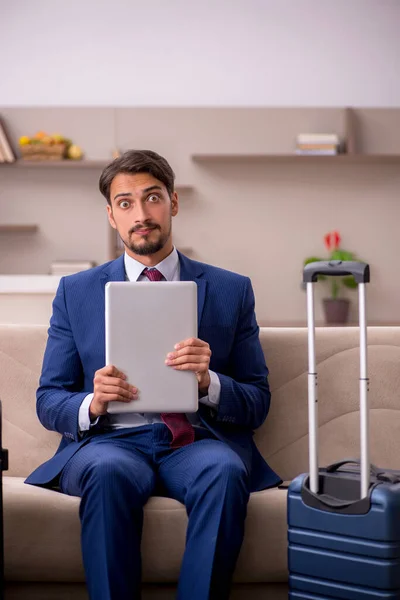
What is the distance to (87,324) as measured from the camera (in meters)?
2.19

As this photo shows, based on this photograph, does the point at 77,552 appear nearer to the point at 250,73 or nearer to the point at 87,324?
the point at 87,324

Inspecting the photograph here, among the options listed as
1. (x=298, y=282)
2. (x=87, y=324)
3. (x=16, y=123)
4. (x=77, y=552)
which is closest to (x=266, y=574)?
(x=77, y=552)

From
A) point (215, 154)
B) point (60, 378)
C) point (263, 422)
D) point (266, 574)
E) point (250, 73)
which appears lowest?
point (266, 574)

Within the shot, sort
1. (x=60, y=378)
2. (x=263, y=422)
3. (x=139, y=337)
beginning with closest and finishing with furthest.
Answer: (x=139, y=337) → (x=60, y=378) → (x=263, y=422)

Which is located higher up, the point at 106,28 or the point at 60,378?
the point at 106,28

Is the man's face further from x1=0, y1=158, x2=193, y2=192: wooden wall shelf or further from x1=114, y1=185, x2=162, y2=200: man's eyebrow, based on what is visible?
x1=0, y1=158, x2=193, y2=192: wooden wall shelf

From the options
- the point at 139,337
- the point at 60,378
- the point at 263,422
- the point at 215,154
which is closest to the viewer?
the point at 139,337

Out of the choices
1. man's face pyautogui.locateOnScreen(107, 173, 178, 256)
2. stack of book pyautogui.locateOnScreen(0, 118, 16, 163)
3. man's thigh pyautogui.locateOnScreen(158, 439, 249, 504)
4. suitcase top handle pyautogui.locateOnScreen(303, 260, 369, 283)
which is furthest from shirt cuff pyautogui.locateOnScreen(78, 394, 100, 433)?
stack of book pyautogui.locateOnScreen(0, 118, 16, 163)

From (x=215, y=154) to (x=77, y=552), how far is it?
3583mm

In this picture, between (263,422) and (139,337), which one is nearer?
(139,337)

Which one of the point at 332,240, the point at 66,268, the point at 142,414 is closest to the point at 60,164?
the point at 66,268

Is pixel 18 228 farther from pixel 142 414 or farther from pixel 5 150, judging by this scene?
pixel 142 414

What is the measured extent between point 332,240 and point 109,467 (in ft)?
11.7

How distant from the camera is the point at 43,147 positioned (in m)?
5.04
